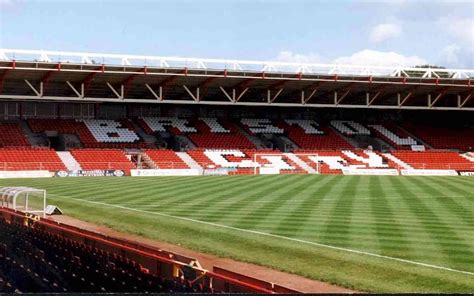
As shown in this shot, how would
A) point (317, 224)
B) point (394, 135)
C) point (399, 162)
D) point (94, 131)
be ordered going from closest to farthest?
point (317, 224) → point (94, 131) → point (399, 162) → point (394, 135)

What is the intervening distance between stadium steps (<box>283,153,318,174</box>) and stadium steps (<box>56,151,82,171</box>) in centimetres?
1991

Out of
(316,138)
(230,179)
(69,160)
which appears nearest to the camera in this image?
(230,179)

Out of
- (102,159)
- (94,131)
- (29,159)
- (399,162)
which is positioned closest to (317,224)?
(102,159)

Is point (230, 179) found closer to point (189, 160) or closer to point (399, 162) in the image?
point (189, 160)

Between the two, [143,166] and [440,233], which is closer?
[440,233]

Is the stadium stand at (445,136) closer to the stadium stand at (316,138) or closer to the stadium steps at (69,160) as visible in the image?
the stadium stand at (316,138)

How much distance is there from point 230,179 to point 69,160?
1503cm

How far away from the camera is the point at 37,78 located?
48250 mm

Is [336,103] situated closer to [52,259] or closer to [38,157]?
[38,157]

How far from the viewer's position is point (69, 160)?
49.0 metres

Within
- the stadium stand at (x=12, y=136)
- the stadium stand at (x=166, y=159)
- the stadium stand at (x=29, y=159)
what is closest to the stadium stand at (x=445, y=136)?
the stadium stand at (x=166, y=159)

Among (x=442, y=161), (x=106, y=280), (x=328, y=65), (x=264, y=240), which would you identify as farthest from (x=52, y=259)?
(x=442, y=161)

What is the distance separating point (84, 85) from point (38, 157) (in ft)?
24.2

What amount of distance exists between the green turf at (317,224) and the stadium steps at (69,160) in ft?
43.3
